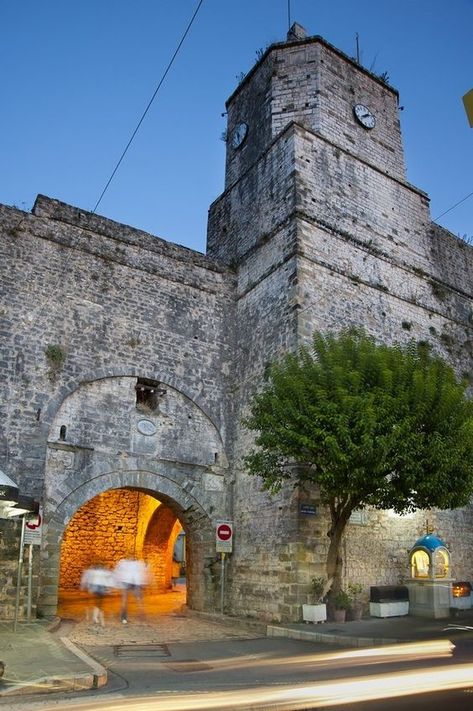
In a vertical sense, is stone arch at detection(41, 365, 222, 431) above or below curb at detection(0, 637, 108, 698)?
above

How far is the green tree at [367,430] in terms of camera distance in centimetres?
955

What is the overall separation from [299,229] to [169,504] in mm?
6772

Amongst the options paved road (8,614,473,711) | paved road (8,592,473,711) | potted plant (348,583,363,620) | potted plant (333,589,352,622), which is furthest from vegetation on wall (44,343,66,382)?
potted plant (348,583,363,620)

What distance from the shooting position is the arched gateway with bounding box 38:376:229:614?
11.3m

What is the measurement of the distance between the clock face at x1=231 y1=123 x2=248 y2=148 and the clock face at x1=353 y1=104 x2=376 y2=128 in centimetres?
311

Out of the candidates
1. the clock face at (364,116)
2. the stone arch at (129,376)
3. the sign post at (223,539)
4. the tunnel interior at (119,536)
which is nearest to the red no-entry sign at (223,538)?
the sign post at (223,539)

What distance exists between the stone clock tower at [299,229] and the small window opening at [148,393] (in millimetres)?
1983

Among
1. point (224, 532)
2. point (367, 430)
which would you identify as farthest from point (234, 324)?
point (367, 430)

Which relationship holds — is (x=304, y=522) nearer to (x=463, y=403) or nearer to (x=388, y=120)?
(x=463, y=403)

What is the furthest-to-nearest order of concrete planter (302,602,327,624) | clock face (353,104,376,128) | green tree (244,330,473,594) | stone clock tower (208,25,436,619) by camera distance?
clock face (353,104,376,128)
stone clock tower (208,25,436,619)
concrete planter (302,602,327,624)
green tree (244,330,473,594)

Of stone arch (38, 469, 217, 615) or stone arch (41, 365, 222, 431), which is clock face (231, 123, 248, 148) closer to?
stone arch (41, 365, 222, 431)

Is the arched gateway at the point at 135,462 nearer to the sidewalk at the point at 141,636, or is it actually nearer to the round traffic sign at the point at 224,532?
the round traffic sign at the point at 224,532

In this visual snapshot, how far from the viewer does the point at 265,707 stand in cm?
484

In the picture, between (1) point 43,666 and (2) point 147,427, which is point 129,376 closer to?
(2) point 147,427
